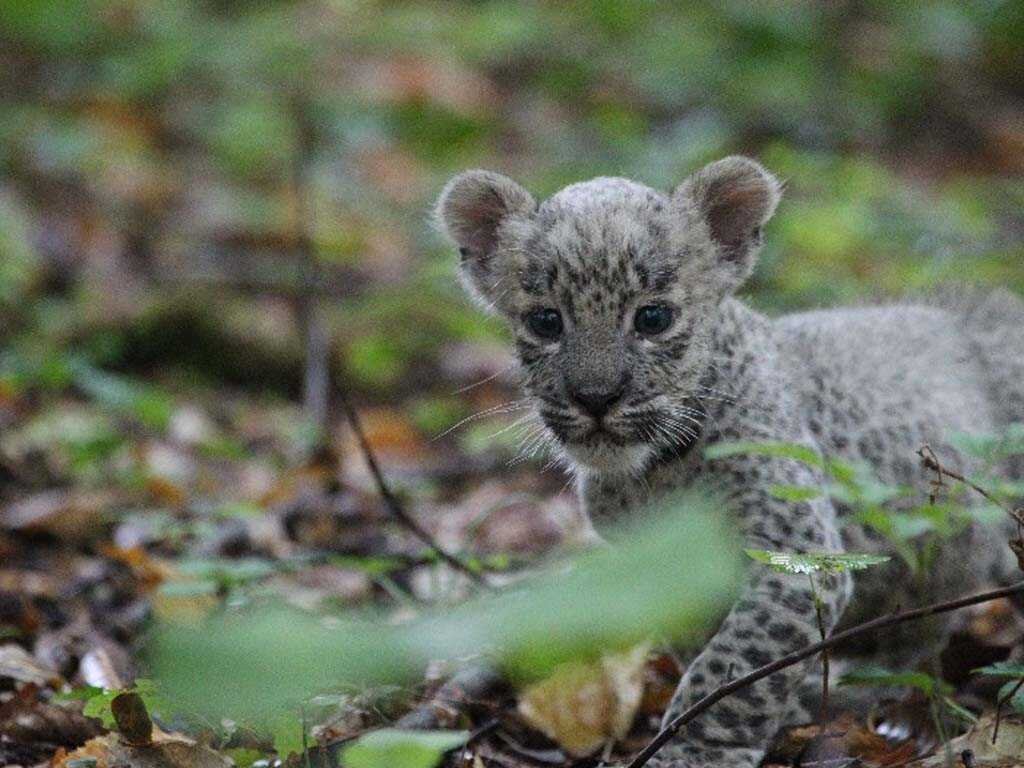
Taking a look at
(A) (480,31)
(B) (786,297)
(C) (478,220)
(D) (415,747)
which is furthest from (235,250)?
(D) (415,747)

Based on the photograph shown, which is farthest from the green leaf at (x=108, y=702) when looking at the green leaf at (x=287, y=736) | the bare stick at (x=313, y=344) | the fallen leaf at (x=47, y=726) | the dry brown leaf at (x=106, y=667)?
the bare stick at (x=313, y=344)

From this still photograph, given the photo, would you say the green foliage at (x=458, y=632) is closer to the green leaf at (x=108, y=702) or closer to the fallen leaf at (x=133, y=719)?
the green leaf at (x=108, y=702)

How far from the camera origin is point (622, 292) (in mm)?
5387

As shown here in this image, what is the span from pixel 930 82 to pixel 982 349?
13780 mm

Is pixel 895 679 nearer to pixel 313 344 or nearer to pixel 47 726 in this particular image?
pixel 47 726

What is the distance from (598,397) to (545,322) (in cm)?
56

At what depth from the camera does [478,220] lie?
6340 mm

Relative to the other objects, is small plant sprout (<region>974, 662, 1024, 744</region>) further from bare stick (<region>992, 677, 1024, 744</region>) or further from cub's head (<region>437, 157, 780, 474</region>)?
cub's head (<region>437, 157, 780, 474</region>)

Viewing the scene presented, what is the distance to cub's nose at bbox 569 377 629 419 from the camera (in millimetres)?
5117

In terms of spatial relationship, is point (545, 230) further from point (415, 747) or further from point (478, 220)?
point (415, 747)

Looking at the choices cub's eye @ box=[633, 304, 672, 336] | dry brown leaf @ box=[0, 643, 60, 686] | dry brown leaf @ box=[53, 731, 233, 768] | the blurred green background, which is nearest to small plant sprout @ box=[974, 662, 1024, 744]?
cub's eye @ box=[633, 304, 672, 336]

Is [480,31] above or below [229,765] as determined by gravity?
above

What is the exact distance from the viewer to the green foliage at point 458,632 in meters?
1.67

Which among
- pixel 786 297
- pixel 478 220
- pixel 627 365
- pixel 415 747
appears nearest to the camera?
pixel 415 747
